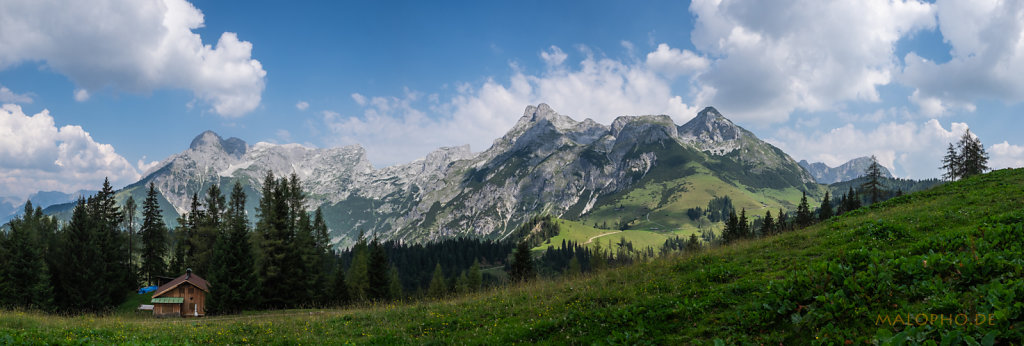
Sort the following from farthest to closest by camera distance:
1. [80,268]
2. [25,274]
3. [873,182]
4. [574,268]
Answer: [574,268]
[873,182]
[80,268]
[25,274]

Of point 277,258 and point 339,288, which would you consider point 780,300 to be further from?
point 339,288

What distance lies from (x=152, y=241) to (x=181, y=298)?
104 feet

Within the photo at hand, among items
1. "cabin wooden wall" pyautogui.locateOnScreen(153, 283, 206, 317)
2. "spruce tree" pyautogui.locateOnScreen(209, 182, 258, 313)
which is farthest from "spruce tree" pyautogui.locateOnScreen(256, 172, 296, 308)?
"cabin wooden wall" pyautogui.locateOnScreen(153, 283, 206, 317)

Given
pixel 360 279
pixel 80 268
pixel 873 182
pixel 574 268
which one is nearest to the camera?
pixel 80 268

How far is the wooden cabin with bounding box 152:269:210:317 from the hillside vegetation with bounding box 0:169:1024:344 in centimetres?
3171

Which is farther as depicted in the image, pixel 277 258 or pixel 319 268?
pixel 319 268

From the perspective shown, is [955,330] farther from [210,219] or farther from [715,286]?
[210,219]

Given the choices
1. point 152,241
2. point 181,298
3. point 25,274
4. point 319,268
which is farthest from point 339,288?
point 152,241

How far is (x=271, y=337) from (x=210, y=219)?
68.4 metres

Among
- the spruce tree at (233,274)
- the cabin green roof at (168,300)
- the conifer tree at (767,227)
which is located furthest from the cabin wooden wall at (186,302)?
the conifer tree at (767,227)

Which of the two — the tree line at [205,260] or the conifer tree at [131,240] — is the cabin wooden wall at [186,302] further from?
the conifer tree at [131,240]

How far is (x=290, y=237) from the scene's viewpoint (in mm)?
52406

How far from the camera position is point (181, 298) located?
50594mm

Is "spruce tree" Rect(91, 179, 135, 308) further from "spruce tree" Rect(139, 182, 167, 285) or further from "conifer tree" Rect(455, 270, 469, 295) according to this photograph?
"conifer tree" Rect(455, 270, 469, 295)
